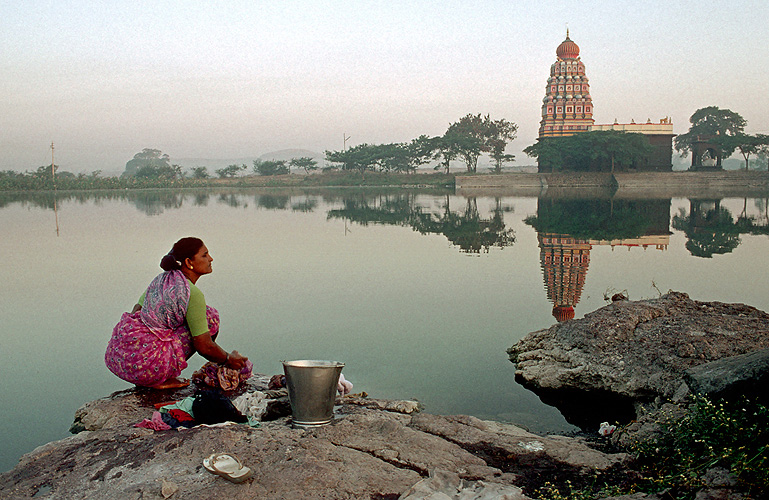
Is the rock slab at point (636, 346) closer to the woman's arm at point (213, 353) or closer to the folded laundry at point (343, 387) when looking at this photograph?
the folded laundry at point (343, 387)

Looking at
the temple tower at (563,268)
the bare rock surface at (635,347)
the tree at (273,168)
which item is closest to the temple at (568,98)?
the tree at (273,168)

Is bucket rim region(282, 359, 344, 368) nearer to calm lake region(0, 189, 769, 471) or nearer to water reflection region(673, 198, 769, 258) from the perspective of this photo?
calm lake region(0, 189, 769, 471)

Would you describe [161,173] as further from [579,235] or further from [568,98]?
[579,235]

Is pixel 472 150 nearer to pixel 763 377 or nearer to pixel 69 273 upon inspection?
pixel 69 273

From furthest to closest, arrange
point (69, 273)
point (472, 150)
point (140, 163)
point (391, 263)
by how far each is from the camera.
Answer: point (140, 163) < point (472, 150) < point (391, 263) < point (69, 273)

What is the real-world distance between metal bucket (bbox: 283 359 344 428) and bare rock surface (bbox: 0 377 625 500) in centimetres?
8

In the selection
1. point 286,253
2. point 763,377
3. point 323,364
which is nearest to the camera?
point 763,377

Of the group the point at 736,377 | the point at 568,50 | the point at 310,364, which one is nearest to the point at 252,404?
the point at 310,364

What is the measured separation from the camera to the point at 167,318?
3.55m

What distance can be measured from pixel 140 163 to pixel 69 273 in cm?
13646

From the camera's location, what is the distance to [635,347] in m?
4.60

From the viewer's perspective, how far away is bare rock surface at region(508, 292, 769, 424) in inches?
167

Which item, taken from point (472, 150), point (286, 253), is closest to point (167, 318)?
point (286, 253)

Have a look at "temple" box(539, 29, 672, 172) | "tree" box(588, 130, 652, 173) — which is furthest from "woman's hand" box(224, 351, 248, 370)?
"temple" box(539, 29, 672, 172)
